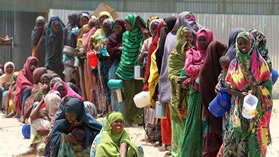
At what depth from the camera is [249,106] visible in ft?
18.1

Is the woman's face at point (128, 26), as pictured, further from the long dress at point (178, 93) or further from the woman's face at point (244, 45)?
the woman's face at point (244, 45)

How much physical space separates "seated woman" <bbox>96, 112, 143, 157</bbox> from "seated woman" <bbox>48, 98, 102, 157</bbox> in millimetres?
440

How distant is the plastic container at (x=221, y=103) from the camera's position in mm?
6109

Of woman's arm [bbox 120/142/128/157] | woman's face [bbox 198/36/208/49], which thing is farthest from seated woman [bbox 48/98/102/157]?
woman's face [bbox 198/36/208/49]

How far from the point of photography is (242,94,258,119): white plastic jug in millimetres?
5527

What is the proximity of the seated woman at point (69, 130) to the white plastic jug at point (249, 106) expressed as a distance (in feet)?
5.61

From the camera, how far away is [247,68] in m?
5.73

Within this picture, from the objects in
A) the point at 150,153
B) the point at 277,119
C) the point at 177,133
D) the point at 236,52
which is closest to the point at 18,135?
the point at 150,153

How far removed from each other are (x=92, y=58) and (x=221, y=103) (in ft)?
19.7

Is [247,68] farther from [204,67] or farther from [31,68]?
[31,68]

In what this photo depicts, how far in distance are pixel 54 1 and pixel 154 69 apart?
8621 millimetres

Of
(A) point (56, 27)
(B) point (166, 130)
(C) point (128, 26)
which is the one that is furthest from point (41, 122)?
(A) point (56, 27)

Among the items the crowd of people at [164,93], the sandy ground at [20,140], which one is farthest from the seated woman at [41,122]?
the sandy ground at [20,140]

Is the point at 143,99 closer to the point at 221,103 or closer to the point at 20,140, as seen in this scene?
the point at 20,140
